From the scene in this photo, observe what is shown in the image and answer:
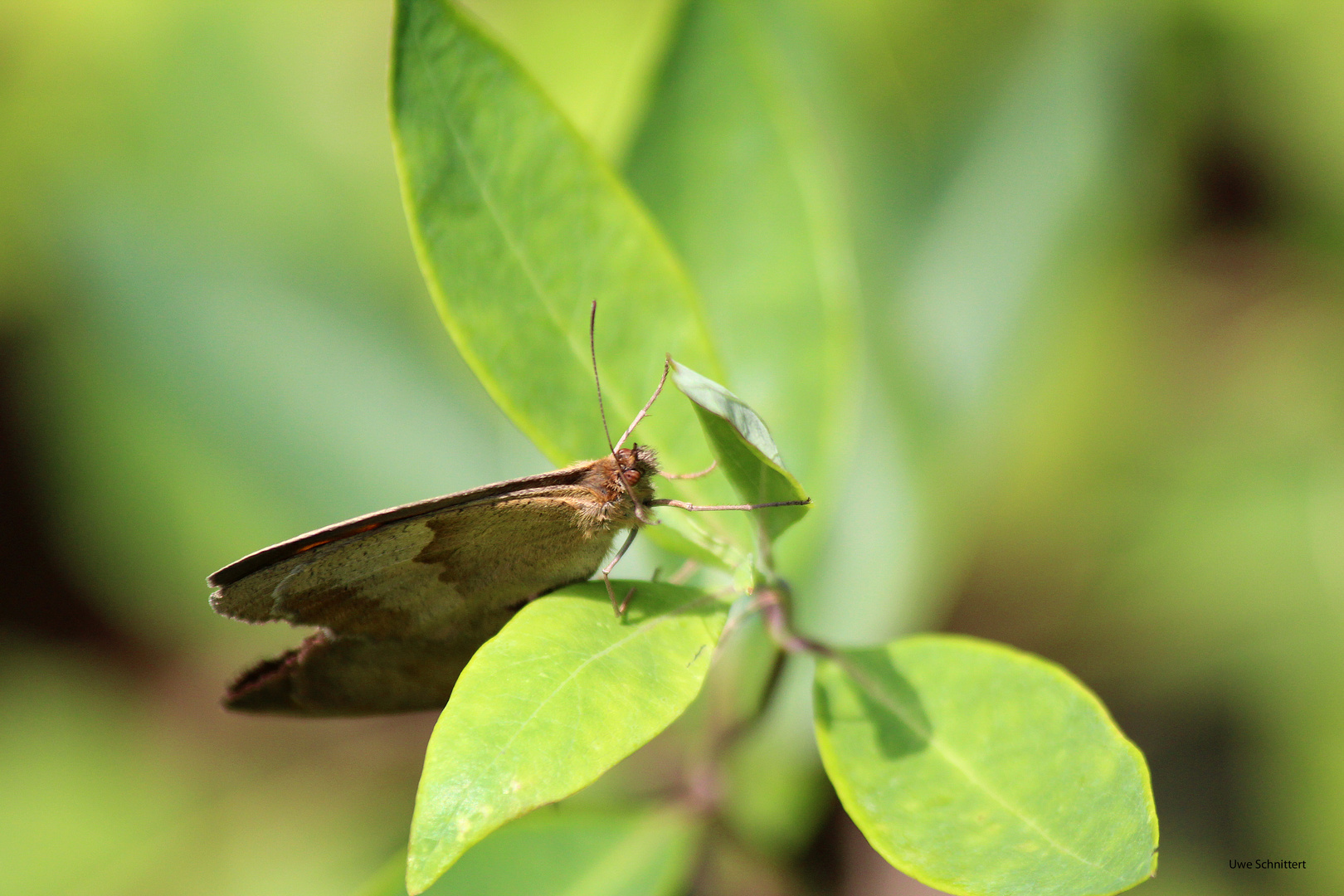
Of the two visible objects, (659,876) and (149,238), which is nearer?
(659,876)

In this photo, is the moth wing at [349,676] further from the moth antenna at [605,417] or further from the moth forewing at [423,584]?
the moth antenna at [605,417]

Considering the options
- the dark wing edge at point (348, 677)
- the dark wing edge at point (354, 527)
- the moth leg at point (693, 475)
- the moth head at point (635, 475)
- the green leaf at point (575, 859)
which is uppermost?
the dark wing edge at point (354, 527)

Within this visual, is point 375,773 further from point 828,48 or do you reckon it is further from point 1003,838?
point 828,48

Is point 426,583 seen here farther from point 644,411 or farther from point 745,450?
point 745,450

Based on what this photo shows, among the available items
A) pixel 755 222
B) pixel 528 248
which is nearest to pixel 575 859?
pixel 528 248

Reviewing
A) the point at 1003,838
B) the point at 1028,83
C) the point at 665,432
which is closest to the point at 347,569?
the point at 665,432

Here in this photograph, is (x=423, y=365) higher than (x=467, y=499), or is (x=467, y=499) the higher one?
(x=423, y=365)

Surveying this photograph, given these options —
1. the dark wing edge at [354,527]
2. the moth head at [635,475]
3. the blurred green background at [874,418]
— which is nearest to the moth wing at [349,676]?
the dark wing edge at [354,527]

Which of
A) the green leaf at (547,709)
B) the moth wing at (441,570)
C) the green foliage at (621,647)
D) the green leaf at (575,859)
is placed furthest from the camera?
the green leaf at (575,859)

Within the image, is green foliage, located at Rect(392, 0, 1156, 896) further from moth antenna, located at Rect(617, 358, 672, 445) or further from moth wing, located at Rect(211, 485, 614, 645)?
moth wing, located at Rect(211, 485, 614, 645)
